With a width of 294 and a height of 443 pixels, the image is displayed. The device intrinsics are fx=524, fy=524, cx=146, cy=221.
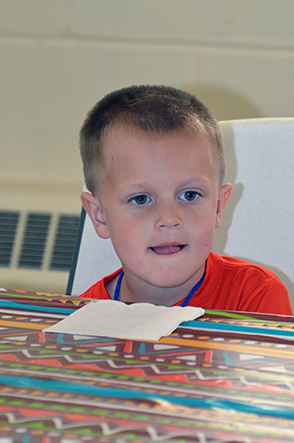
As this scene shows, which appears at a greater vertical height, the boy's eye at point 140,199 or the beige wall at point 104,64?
the beige wall at point 104,64

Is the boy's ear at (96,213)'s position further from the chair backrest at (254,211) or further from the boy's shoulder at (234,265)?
the boy's shoulder at (234,265)

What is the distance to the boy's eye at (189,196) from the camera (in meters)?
0.75

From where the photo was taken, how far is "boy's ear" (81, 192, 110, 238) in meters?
0.88

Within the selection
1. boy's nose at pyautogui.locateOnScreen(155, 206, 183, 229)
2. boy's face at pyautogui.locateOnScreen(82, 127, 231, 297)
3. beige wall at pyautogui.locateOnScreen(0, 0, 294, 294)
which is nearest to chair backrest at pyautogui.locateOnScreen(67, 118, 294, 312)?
boy's face at pyautogui.locateOnScreen(82, 127, 231, 297)

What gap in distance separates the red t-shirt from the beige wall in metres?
1.21

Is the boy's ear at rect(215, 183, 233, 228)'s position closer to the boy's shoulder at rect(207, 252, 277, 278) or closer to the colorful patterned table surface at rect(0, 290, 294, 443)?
the boy's shoulder at rect(207, 252, 277, 278)

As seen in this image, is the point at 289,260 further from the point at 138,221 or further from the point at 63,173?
the point at 63,173

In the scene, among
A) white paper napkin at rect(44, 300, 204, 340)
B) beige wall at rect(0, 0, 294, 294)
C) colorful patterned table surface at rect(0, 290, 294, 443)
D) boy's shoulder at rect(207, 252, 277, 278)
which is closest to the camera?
colorful patterned table surface at rect(0, 290, 294, 443)

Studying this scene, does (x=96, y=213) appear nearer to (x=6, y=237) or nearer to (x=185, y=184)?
(x=185, y=184)

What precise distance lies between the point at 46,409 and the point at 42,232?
1864 millimetres

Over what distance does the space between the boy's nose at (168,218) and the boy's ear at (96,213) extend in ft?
0.56

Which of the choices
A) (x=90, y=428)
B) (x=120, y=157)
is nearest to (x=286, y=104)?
(x=120, y=157)

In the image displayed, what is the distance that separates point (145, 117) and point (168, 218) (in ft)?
0.59

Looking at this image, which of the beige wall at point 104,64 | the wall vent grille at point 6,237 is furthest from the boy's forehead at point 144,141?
the wall vent grille at point 6,237
